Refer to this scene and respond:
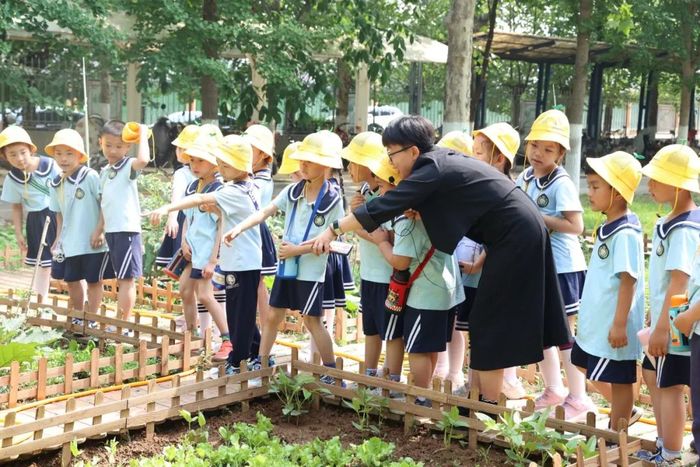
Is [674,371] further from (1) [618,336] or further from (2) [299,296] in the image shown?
(2) [299,296]

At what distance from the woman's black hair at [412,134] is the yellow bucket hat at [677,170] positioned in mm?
1039

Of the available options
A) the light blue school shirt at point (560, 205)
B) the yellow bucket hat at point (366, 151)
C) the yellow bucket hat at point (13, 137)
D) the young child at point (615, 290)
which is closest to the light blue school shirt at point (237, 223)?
the yellow bucket hat at point (366, 151)

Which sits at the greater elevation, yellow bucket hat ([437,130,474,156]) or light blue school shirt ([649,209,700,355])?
yellow bucket hat ([437,130,474,156])

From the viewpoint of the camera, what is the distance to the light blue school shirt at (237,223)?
5711 millimetres

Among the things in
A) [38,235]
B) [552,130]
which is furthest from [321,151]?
[38,235]

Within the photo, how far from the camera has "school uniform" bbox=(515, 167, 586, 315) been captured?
199 inches

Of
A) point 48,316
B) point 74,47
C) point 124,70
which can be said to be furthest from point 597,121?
point 48,316

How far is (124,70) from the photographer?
1938 cm

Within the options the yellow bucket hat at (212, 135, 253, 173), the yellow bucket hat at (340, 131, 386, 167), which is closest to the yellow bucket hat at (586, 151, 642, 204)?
the yellow bucket hat at (340, 131, 386, 167)

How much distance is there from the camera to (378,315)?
208 inches

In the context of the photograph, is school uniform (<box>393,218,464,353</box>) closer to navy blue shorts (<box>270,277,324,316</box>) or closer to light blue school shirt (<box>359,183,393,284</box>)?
light blue school shirt (<box>359,183,393,284</box>)

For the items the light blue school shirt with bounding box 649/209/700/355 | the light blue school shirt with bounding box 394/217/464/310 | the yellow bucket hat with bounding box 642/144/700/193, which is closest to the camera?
the light blue school shirt with bounding box 649/209/700/355

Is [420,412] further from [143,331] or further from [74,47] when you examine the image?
[74,47]

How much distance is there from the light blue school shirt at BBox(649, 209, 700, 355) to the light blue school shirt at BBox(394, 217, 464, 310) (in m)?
1.05
